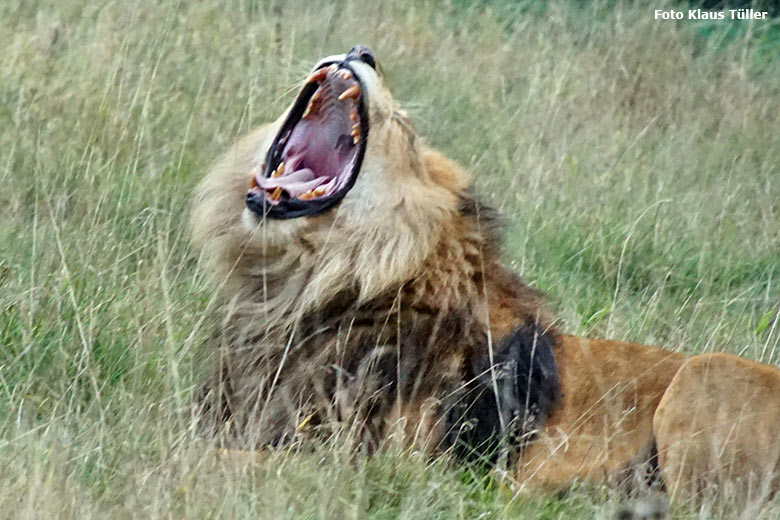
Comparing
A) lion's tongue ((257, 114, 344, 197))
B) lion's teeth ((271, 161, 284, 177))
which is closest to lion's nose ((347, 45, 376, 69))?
lion's tongue ((257, 114, 344, 197))

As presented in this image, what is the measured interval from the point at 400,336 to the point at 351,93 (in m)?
0.88

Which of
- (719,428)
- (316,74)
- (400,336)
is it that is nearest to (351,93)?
(316,74)

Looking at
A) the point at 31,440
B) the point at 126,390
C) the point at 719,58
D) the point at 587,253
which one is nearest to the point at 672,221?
the point at 587,253

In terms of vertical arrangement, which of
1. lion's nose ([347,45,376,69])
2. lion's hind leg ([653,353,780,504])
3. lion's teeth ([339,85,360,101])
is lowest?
lion's hind leg ([653,353,780,504])

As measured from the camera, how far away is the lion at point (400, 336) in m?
3.99

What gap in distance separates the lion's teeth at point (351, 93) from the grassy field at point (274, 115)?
1.51 feet

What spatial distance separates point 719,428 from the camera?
403 centimetres

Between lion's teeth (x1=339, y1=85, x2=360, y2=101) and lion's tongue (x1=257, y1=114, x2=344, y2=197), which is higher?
lion's teeth (x1=339, y1=85, x2=360, y2=101)

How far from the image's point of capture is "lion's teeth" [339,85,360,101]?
14.3ft

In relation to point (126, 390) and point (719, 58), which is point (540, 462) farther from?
point (719, 58)

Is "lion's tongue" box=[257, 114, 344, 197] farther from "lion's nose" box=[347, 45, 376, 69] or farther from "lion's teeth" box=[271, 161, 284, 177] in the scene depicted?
"lion's nose" box=[347, 45, 376, 69]

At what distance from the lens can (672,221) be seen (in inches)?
266

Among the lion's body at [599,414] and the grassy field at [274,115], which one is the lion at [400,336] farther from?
the grassy field at [274,115]

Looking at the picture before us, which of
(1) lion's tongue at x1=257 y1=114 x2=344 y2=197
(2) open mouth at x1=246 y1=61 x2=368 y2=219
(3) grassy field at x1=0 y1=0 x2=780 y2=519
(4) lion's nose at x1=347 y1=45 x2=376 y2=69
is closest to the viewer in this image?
(3) grassy field at x1=0 y1=0 x2=780 y2=519
